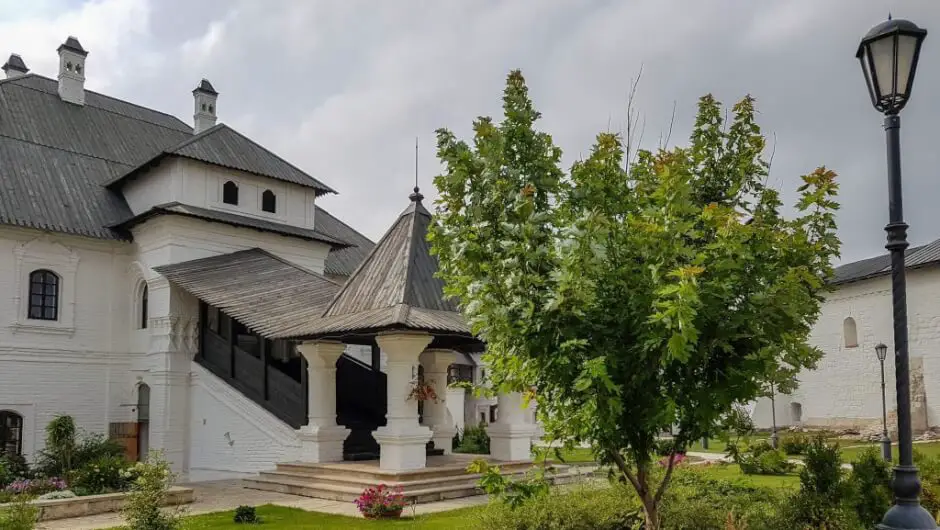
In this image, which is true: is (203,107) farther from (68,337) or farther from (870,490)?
(870,490)

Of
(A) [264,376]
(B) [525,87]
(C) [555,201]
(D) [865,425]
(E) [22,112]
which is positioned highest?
(E) [22,112]

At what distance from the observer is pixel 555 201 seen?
258 inches

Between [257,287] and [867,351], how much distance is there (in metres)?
25.4

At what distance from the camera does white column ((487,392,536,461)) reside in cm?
1588

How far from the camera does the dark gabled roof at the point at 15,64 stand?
27281mm

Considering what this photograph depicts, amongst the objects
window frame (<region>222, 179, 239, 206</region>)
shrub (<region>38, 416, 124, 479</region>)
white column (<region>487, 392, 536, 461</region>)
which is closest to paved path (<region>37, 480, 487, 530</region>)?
white column (<region>487, 392, 536, 461</region>)

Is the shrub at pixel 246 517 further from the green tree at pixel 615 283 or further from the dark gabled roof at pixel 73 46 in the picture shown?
the dark gabled roof at pixel 73 46

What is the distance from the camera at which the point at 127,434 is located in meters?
20.8

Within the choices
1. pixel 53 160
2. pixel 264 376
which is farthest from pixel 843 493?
pixel 53 160

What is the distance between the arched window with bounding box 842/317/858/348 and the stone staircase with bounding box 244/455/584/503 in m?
22.3

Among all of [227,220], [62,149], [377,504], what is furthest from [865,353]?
[62,149]

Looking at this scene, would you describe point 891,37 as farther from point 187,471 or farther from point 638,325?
point 187,471

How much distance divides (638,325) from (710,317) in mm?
504

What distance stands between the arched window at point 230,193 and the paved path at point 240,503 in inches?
353
